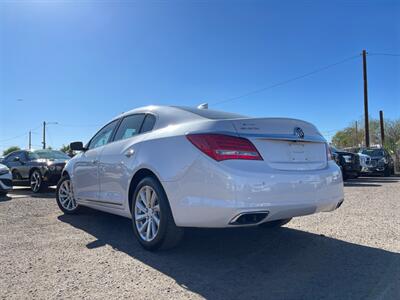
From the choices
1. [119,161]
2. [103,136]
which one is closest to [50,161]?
[103,136]

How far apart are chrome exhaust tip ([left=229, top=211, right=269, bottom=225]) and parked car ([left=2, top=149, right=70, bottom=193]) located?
7.85m

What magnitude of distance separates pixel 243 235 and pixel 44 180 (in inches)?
278

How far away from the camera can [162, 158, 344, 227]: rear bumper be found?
3.20 m

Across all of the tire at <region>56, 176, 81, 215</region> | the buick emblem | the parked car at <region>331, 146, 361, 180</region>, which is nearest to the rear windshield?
the buick emblem

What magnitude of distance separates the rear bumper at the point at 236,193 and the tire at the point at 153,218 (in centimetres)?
15

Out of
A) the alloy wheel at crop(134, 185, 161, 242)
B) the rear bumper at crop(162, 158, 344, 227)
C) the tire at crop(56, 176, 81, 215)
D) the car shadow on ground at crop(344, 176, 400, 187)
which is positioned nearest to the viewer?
the rear bumper at crop(162, 158, 344, 227)

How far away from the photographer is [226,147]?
3307 mm

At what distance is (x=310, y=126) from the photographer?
4.00 meters

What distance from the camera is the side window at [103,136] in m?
5.34

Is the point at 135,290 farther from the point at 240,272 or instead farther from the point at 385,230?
the point at 385,230

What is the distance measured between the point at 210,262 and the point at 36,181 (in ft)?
Answer: 26.4

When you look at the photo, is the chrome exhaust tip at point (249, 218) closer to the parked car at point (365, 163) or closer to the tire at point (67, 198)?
the tire at point (67, 198)

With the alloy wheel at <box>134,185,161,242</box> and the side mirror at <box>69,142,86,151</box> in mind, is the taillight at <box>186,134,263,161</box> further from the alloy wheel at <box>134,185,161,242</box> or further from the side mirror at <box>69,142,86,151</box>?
the side mirror at <box>69,142,86,151</box>

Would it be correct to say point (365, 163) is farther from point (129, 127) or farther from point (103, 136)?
point (129, 127)
